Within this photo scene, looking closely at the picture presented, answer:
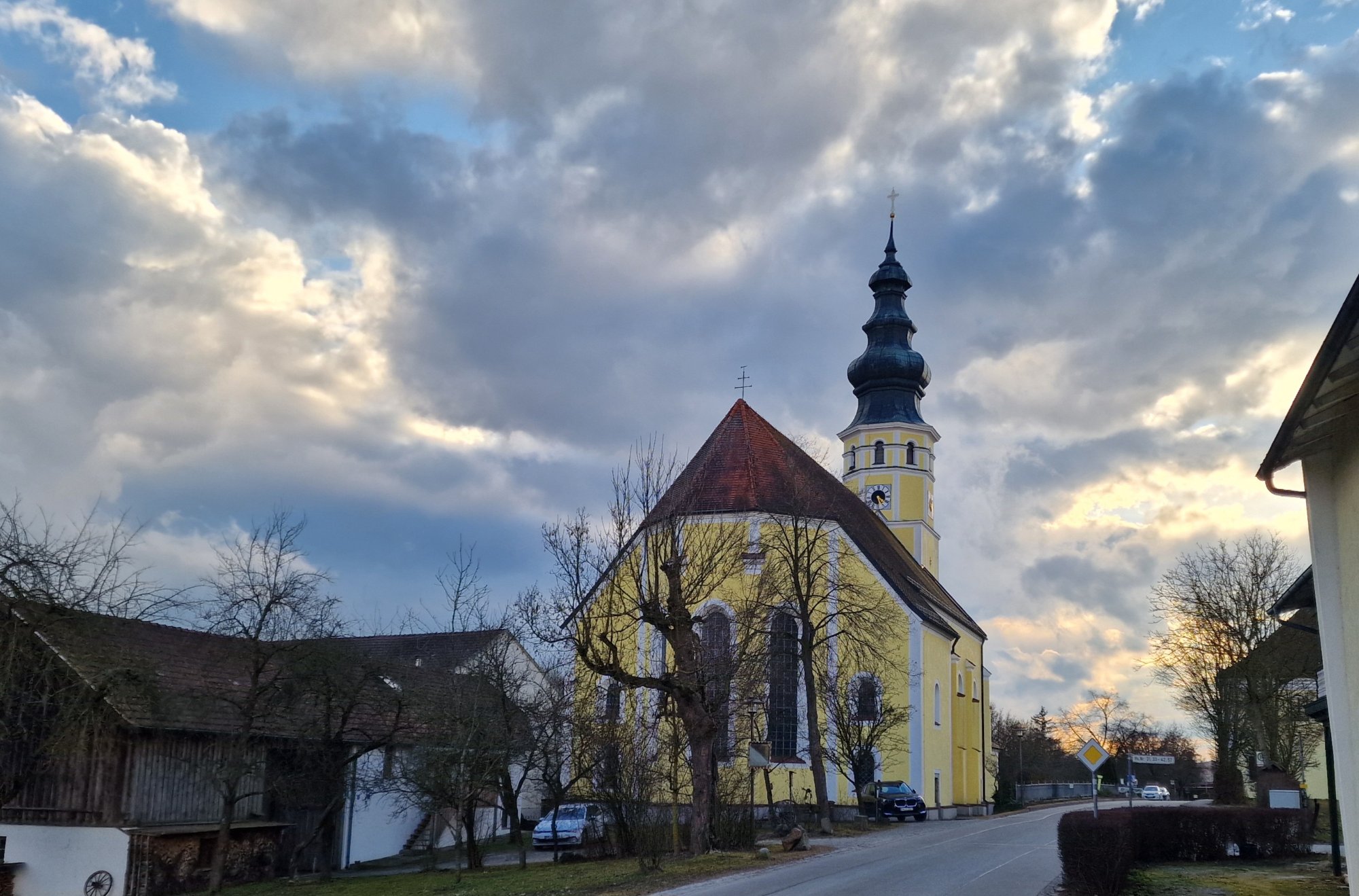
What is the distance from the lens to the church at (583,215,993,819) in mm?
32188

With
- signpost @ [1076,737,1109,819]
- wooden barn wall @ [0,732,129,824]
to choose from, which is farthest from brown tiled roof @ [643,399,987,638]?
wooden barn wall @ [0,732,129,824]

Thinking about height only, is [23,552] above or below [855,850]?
above

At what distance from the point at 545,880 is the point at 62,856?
39.3 feet

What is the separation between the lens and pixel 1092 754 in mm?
19391

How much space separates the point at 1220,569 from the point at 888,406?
49.7 ft

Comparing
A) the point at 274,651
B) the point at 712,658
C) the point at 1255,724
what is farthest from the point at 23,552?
the point at 1255,724

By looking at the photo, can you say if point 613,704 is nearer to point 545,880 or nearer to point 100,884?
point 545,880

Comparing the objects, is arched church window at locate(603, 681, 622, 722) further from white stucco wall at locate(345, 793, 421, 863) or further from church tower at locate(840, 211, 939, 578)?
church tower at locate(840, 211, 939, 578)

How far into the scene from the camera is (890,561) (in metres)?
42.1

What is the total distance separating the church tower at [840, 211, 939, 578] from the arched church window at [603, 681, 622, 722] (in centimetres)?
2503

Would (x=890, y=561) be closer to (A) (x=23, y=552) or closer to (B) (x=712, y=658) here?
(B) (x=712, y=658)

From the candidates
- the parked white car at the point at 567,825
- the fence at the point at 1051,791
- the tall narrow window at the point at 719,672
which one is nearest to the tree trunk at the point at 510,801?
the parked white car at the point at 567,825

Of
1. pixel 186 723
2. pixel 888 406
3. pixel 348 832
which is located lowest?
pixel 348 832

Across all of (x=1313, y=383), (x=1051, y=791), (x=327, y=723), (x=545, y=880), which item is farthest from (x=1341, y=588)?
(x=1051, y=791)
